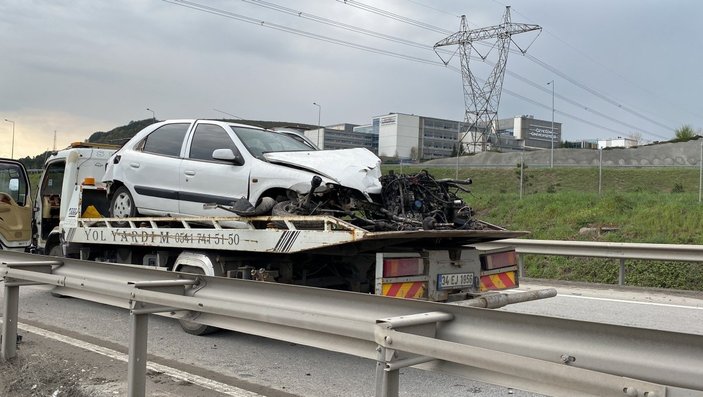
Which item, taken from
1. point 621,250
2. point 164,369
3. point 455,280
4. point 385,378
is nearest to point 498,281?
point 455,280

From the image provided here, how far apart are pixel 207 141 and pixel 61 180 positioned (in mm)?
4795

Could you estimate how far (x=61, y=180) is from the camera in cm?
1091

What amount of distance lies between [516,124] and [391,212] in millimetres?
98613

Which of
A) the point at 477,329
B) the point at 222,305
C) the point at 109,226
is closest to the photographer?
the point at 477,329

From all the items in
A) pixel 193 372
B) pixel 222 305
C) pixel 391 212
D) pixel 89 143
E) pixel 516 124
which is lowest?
pixel 193 372

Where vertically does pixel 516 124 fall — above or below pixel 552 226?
above

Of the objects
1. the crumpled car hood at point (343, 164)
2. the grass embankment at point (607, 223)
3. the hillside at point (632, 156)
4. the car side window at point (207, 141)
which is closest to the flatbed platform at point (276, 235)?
the crumpled car hood at point (343, 164)

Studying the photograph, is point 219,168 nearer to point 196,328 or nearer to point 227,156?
point 227,156

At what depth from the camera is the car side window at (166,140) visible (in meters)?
7.91

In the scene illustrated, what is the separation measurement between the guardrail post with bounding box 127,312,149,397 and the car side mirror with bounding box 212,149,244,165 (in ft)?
9.06

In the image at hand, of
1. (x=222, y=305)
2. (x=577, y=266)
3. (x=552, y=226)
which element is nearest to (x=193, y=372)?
Answer: (x=222, y=305)

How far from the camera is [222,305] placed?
4.10 metres

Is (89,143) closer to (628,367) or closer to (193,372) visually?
(193,372)

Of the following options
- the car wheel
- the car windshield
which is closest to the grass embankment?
the car windshield
